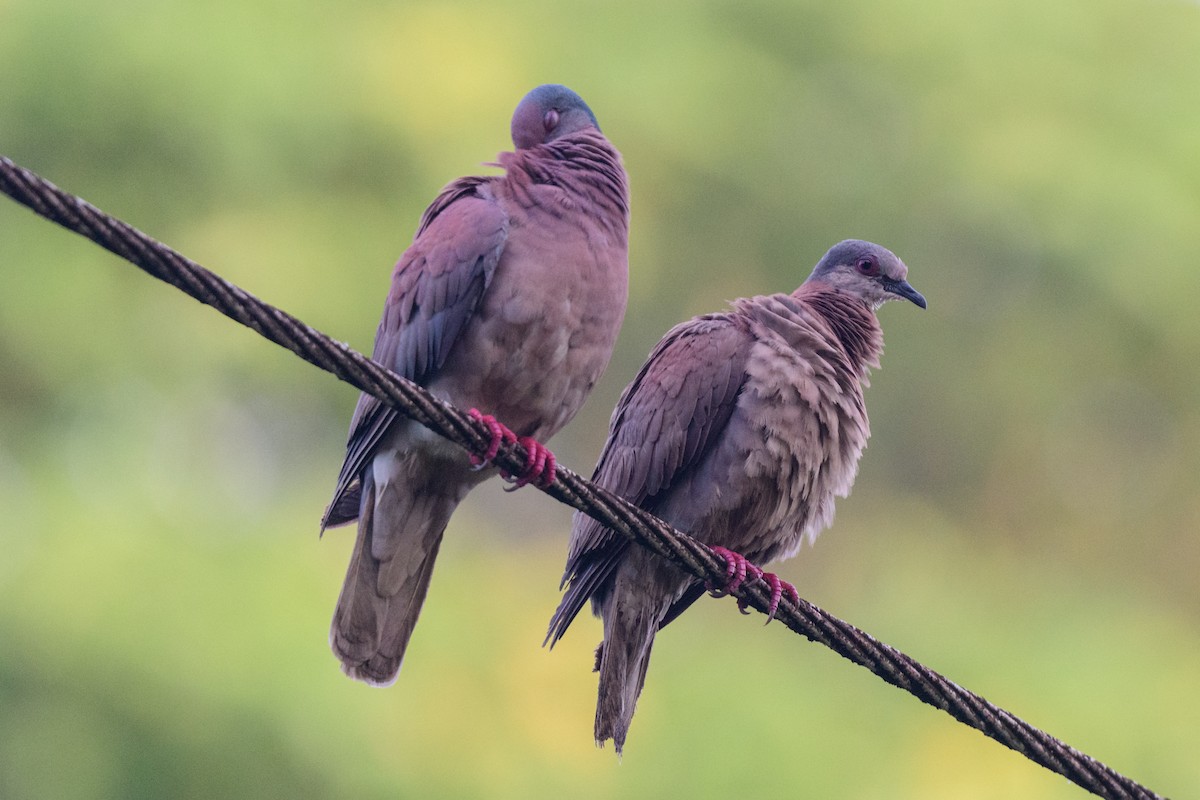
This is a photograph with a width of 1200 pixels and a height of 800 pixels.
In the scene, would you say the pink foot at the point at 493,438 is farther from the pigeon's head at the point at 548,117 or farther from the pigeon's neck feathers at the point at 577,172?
the pigeon's head at the point at 548,117

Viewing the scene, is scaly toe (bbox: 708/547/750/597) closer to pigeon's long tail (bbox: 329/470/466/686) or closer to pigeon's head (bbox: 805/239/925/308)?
pigeon's long tail (bbox: 329/470/466/686)

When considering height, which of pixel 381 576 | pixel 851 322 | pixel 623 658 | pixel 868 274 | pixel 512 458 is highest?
pixel 868 274

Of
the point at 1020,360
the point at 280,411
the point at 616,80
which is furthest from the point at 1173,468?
the point at 280,411

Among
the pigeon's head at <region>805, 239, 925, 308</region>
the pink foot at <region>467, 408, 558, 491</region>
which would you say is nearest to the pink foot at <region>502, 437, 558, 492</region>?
Answer: the pink foot at <region>467, 408, 558, 491</region>

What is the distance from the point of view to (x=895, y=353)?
8094 millimetres

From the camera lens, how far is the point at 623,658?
3904 mm

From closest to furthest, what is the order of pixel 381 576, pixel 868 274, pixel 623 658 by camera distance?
pixel 381 576 < pixel 623 658 < pixel 868 274

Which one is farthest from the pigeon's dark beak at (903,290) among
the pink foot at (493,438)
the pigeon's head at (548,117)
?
the pink foot at (493,438)

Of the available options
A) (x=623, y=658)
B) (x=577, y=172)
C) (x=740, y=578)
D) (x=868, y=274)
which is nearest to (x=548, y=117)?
(x=577, y=172)

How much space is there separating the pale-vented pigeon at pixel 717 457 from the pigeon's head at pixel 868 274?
0.44m

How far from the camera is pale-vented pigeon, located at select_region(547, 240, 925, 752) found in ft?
12.3

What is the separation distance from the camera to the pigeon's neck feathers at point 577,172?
3.61m

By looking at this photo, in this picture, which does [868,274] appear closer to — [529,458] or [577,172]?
[577,172]

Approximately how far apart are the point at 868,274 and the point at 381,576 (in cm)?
174
